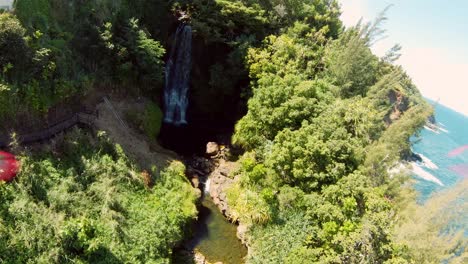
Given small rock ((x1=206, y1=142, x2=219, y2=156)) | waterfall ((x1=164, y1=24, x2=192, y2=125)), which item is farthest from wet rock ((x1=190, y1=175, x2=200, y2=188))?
waterfall ((x1=164, y1=24, x2=192, y2=125))

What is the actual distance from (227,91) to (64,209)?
22.9 m

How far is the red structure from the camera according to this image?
18.4m

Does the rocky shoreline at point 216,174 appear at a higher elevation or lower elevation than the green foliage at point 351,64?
lower

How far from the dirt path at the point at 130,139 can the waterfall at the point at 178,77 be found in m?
7.95

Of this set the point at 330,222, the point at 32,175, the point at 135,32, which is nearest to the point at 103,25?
the point at 135,32

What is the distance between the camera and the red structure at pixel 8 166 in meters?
18.4

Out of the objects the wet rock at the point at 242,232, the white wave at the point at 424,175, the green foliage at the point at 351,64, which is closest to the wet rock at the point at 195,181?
the wet rock at the point at 242,232

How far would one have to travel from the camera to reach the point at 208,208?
28.2 m

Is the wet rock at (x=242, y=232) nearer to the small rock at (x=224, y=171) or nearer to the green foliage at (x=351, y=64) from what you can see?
the small rock at (x=224, y=171)

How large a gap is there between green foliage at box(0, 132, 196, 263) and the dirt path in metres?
1.68

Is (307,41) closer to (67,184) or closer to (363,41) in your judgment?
(363,41)

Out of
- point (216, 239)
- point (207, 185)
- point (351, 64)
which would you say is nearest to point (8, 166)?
point (216, 239)

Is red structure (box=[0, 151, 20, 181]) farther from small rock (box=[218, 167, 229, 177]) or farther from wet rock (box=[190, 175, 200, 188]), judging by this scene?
small rock (box=[218, 167, 229, 177])

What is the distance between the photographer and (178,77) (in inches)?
1531
